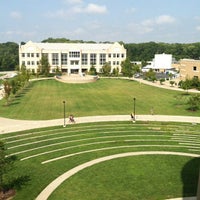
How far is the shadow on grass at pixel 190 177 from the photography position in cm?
2004

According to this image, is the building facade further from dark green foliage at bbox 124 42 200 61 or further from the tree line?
dark green foliage at bbox 124 42 200 61

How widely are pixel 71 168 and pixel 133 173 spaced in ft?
17.9

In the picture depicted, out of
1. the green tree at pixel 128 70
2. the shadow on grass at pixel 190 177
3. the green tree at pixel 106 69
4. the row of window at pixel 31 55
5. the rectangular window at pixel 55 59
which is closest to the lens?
the shadow on grass at pixel 190 177

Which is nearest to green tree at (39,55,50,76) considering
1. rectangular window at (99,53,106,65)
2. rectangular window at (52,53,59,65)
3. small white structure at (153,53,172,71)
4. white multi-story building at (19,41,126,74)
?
white multi-story building at (19,41,126,74)

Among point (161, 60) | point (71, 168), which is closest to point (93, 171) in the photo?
point (71, 168)

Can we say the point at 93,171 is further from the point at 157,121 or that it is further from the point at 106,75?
the point at 106,75

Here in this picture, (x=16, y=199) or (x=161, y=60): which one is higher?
(x=161, y=60)

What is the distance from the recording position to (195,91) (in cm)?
6838

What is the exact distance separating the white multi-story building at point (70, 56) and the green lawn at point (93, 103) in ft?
138

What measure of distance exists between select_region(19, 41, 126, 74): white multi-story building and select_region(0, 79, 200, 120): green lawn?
41964 mm

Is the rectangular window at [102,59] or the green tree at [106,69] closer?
the green tree at [106,69]

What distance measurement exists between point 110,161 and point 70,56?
87591 millimetres

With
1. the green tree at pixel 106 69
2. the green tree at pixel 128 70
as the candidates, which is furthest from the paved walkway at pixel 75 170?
the green tree at pixel 106 69

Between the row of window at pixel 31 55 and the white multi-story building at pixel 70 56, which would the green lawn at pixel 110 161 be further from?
the row of window at pixel 31 55
